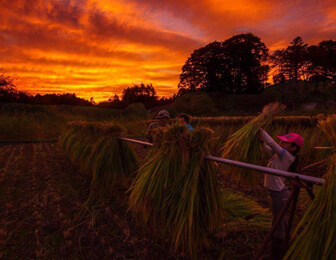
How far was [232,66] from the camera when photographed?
28359 mm

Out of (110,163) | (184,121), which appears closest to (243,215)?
(184,121)

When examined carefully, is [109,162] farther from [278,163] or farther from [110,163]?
[278,163]

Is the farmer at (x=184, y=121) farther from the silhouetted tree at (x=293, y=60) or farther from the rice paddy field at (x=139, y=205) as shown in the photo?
the silhouetted tree at (x=293, y=60)

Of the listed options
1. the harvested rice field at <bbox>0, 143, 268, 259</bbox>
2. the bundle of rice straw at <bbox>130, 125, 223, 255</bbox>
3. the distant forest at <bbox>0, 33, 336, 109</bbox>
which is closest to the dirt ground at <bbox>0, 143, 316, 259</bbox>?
the harvested rice field at <bbox>0, 143, 268, 259</bbox>

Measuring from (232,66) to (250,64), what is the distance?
2.30 m

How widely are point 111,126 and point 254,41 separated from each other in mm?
30803

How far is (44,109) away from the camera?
16922 millimetres

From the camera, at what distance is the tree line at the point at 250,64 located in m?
25.9

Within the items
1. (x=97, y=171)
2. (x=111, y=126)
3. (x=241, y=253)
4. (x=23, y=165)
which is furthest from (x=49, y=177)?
(x=241, y=253)

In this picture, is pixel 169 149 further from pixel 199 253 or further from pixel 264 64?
pixel 264 64

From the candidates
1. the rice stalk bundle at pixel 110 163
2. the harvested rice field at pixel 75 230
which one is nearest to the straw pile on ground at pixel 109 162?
the rice stalk bundle at pixel 110 163

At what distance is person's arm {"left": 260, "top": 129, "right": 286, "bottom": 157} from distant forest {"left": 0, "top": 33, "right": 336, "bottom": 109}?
27313 millimetres

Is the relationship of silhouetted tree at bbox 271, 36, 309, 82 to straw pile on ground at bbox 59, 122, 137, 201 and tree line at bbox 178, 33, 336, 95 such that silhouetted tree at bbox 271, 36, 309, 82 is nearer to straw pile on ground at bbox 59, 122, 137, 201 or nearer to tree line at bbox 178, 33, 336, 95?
tree line at bbox 178, 33, 336, 95

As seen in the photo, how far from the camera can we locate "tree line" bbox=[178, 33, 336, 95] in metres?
25.9
